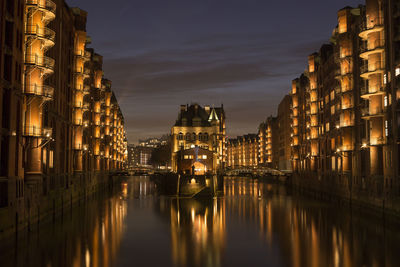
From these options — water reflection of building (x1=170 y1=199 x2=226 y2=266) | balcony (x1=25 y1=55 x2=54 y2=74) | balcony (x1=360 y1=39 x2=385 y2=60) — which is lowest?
water reflection of building (x1=170 y1=199 x2=226 y2=266)

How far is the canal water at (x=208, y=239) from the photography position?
1305 inches

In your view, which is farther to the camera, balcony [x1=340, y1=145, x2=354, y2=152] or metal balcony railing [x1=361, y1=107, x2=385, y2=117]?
balcony [x1=340, y1=145, x2=354, y2=152]

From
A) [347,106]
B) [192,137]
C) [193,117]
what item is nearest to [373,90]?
[347,106]

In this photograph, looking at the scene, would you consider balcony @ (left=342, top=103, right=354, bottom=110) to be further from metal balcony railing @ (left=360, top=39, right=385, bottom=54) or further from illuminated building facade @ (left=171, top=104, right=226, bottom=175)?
illuminated building facade @ (left=171, top=104, right=226, bottom=175)

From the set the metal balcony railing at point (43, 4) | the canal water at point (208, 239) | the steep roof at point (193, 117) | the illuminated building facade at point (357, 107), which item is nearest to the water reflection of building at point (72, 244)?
the canal water at point (208, 239)

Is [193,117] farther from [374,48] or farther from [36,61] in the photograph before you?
[36,61]

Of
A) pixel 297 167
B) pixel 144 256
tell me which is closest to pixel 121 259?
pixel 144 256

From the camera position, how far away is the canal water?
33156mm

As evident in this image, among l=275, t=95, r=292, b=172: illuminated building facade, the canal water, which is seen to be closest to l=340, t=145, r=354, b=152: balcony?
the canal water

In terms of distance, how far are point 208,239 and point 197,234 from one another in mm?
3355

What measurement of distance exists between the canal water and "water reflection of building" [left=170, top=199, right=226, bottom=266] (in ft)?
0.25

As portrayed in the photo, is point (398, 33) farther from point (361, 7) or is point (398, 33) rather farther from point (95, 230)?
point (95, 230)

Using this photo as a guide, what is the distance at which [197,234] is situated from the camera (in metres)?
46.2

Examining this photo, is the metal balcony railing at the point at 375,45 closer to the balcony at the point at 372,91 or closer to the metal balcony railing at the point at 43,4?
the balcony at the point at 372,91
